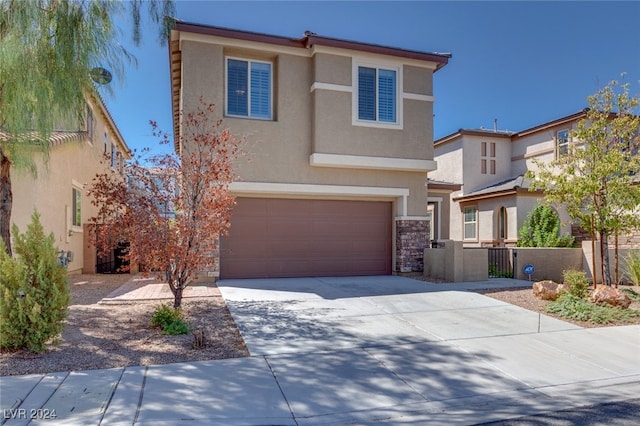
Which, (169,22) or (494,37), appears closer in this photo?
(169,22)

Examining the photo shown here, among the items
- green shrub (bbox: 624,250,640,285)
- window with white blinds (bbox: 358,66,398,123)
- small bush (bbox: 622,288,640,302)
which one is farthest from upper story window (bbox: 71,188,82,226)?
green shrub (bbox: 624,250,640,285)

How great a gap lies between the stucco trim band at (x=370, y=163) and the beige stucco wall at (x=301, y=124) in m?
0.15

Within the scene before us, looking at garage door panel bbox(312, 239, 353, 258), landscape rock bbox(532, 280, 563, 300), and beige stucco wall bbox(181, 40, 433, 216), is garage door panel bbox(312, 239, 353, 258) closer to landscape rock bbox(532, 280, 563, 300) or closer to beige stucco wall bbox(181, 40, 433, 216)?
beige stucco wall bbox(181, 40, 433, 216)

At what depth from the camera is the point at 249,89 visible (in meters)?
12.1

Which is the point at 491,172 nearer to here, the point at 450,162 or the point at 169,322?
the point at 450,162

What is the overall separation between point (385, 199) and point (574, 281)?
18.9 feet

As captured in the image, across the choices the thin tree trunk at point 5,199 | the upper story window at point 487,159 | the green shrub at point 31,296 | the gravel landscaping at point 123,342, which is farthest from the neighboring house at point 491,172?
the green shrub at point 31,296

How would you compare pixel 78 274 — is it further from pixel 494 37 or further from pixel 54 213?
pixel 494 37

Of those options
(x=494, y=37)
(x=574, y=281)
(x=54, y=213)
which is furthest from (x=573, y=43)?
(x=54, y=213)

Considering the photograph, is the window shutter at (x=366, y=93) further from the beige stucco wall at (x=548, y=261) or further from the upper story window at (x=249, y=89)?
the beige stucco wall at (x=548, y=261)

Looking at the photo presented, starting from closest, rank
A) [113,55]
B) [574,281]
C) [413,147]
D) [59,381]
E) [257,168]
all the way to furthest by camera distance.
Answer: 1. [59,381]
2. [113,55]
3. [574,281]
4. [257,168]
5. [413,147]

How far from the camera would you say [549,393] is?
482 cm

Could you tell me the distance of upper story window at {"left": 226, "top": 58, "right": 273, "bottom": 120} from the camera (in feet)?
39.1

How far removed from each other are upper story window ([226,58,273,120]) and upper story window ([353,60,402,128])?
253 centimetres
